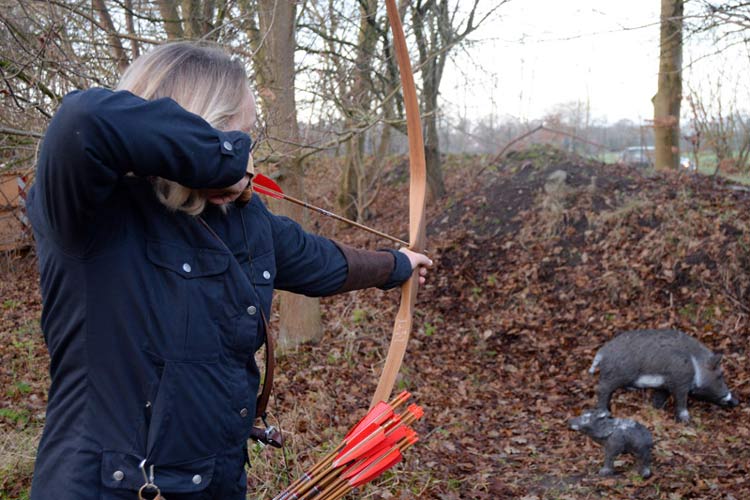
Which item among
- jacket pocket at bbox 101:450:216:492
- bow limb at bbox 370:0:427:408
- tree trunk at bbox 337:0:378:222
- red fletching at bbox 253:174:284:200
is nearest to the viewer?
jacket pocket at bbox 101:450:216:492

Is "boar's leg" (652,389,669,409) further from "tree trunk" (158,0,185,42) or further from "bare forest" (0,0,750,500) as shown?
"tree trunk" (158,0,185,42)

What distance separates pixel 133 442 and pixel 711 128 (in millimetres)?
9012

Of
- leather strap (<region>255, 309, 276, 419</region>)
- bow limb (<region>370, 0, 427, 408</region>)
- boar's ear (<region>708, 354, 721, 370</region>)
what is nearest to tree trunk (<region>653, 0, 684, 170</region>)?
boar's ear (<region>708, 354, 721, 370</region>)

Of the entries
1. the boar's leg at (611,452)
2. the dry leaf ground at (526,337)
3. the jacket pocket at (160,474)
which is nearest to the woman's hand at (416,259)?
the jacket pocket at (160,474)

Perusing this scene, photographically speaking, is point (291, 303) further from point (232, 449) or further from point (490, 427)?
point (232, 449)

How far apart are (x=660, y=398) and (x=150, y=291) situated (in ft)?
14.2

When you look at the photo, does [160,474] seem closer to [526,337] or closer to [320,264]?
[320,264]

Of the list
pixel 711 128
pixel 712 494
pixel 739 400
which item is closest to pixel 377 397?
pixel 712 494

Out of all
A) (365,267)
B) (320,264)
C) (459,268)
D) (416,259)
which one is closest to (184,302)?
(320,264)

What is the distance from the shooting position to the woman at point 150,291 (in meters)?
1.14

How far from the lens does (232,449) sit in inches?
53.3

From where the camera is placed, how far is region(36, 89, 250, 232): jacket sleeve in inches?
42.3

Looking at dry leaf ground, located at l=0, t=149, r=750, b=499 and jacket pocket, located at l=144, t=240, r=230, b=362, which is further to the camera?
dry leaf ground, located at l=0, t=149, r=750, b=499

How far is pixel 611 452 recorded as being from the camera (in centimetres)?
374
